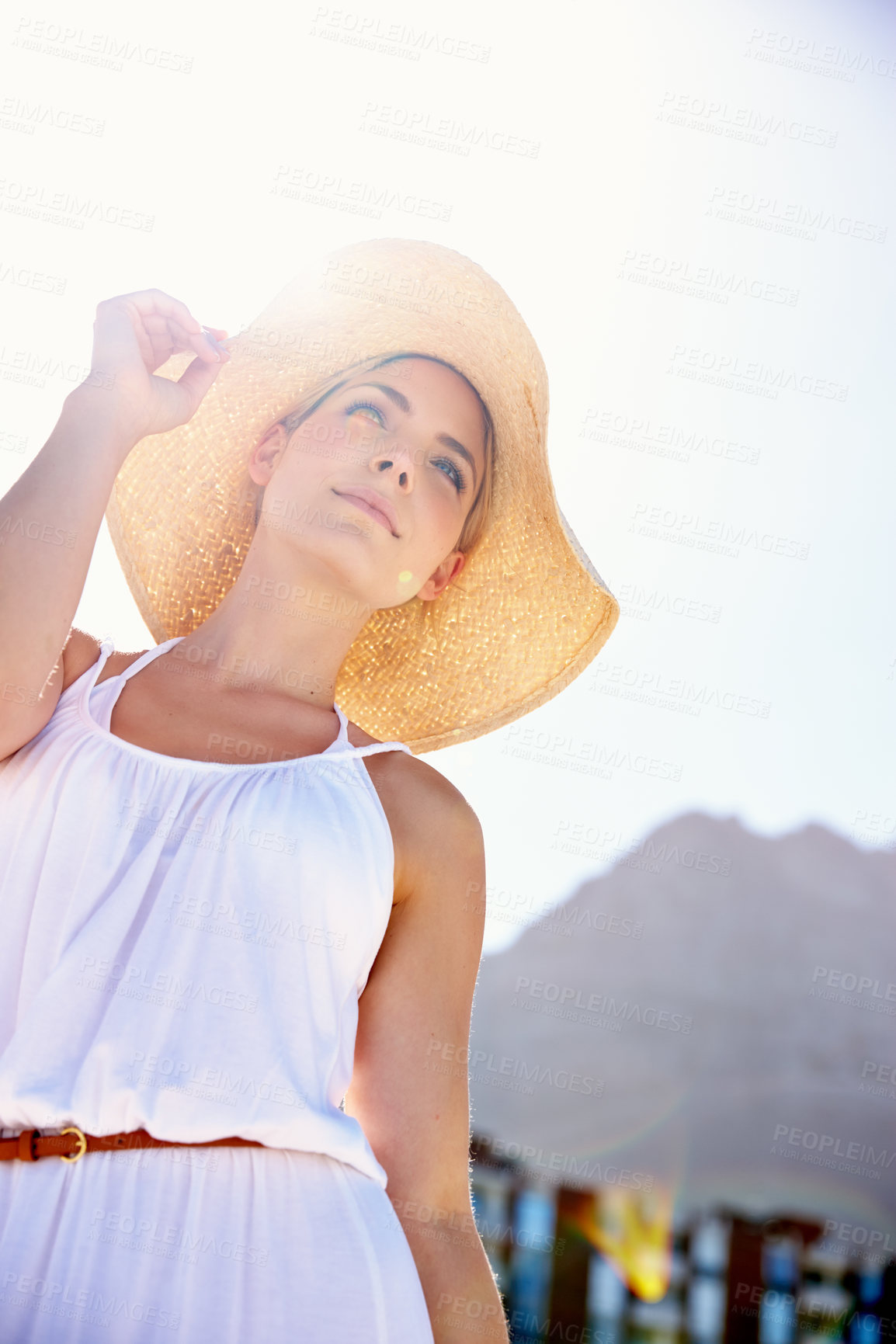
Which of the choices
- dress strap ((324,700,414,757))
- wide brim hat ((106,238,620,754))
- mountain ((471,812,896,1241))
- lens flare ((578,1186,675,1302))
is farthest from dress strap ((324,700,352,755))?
mountain ((471,812,896,1241))

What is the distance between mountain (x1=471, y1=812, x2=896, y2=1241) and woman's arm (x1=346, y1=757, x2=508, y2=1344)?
1095cm

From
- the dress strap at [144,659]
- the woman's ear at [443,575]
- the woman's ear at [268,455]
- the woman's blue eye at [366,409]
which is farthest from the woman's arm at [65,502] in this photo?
the woman's ear at [443,575]

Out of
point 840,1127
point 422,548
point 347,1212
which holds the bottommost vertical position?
point 840,1127

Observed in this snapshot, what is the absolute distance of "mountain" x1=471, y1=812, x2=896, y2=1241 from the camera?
492 inches

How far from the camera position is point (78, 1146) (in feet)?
3.91

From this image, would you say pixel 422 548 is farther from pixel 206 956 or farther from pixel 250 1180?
pixel 250 1180

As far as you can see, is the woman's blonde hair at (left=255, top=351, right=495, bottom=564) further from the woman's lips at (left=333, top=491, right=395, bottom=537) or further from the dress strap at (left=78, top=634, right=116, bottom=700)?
the dress strap at (left=78, top=634, right=116, bottom=700)

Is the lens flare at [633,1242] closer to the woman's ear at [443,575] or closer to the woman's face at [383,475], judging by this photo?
the woman's ear at [443,575]

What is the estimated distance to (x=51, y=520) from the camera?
138 cm

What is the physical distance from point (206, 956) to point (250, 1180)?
29 cm

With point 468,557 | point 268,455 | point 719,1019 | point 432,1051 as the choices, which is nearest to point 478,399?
point 468,557

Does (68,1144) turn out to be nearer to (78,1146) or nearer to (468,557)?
(78,1146)

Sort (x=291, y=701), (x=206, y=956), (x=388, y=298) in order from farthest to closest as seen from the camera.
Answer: (x=388, y=298), (x=291, y=701), (x=206, y=956)

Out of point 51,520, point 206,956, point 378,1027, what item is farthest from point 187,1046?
point 51,520
